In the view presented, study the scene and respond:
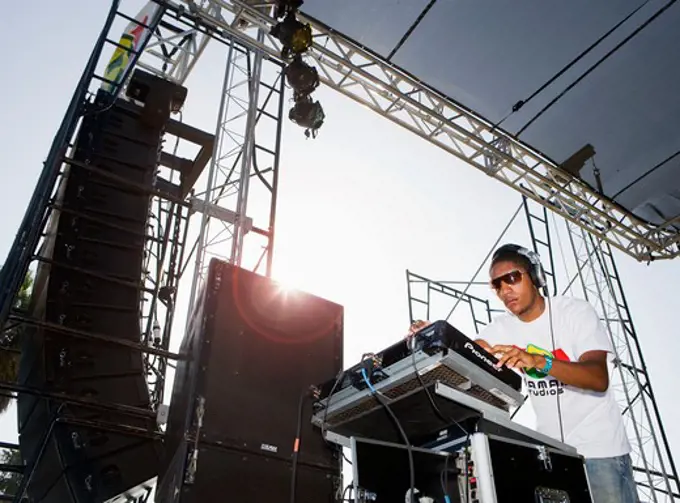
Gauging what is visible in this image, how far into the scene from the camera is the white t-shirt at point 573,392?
171cm

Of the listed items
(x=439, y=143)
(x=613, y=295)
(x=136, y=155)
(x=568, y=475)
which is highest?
(x=439, y=143)

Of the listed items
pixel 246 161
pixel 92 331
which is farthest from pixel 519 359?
pixel 246 161

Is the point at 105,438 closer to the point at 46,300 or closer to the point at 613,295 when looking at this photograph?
the point at 46,300

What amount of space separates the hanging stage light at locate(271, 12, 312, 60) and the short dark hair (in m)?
3.64

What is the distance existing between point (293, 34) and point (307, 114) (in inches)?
29.3

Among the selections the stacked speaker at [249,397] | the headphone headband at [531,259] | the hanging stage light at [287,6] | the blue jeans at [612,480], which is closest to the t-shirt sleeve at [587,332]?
the headphone headband at [531,259]

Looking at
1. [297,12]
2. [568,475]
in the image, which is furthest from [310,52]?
[568,475]

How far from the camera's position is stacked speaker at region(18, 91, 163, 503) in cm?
317

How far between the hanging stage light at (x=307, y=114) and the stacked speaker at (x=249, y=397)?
319cm

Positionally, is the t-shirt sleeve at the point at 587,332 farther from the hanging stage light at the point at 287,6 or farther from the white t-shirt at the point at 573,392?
the hanging stage light at the point at 287,6

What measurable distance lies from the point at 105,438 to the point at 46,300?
35.7 inches

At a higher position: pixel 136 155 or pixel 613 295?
pixel 613 295

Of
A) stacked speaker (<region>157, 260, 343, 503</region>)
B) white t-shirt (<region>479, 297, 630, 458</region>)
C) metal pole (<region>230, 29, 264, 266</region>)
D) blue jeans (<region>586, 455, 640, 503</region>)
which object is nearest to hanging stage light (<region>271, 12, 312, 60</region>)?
metal pole (<region>230, 29, 264, 266</region>)

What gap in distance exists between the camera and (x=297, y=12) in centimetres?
528
